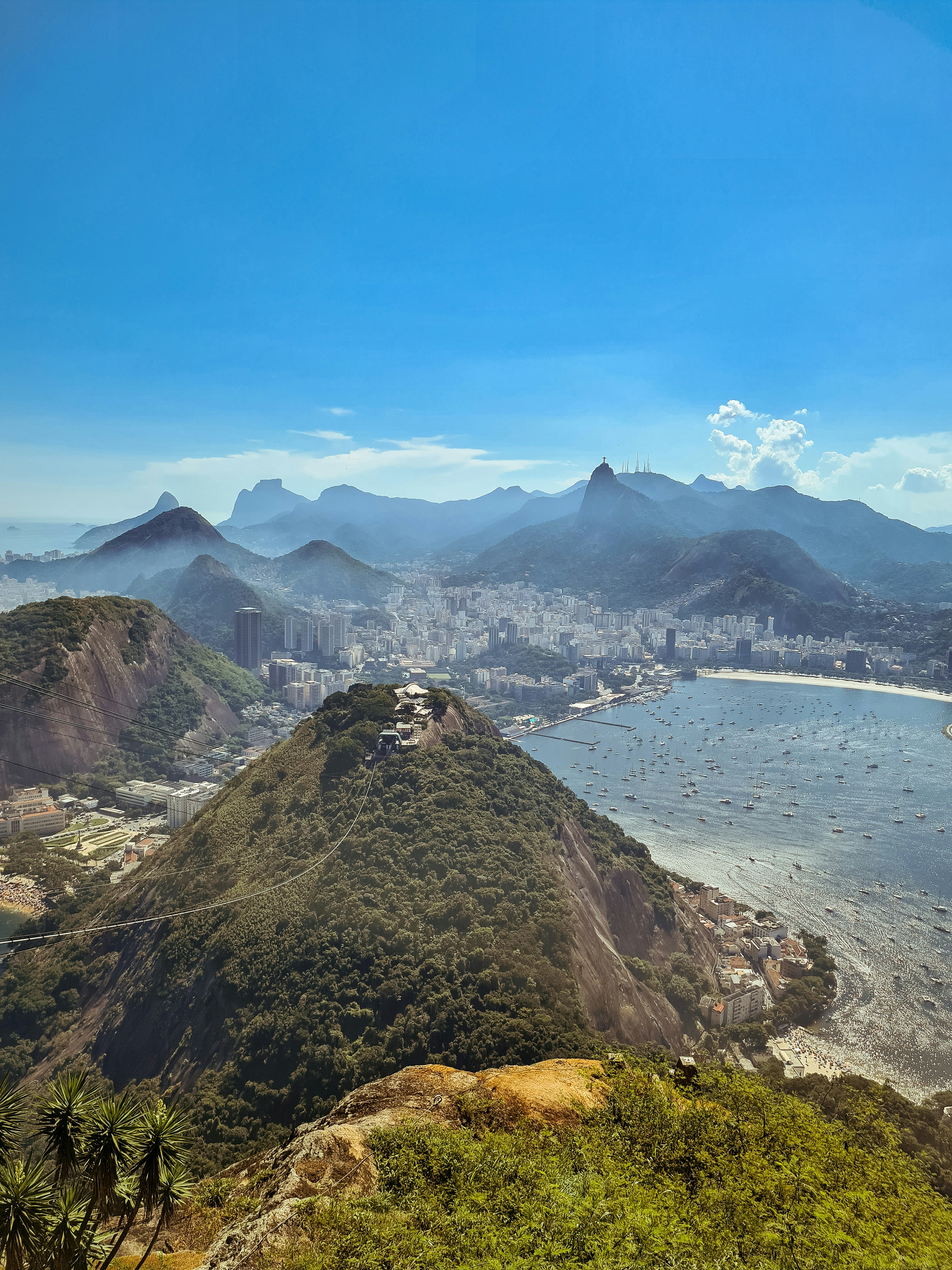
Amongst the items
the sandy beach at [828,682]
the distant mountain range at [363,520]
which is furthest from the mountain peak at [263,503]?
the sandy beach at [828,682]

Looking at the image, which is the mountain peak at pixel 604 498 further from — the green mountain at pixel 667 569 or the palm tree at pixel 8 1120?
the palm tree at pixel 8 1120

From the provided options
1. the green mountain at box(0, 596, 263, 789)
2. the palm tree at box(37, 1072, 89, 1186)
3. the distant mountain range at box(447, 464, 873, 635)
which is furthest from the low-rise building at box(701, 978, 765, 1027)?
the distant mountain range at box(447, 464, 873, 635)

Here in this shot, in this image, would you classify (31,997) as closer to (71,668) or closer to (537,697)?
(71,668)

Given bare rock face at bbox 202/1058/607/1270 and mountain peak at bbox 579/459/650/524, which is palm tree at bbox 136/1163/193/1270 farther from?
mountain peak at bbox 579/459/650/524

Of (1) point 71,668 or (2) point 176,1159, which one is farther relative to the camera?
(1) point 71,668

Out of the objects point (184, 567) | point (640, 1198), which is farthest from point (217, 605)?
point (640, 1198)

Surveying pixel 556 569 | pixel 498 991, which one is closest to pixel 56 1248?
pixel 498 991
